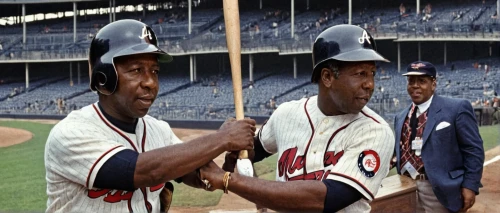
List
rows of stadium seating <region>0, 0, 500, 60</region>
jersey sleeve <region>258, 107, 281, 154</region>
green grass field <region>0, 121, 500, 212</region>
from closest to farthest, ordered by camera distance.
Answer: jersey sleeve <region>258, 107, 281, 154</region>, green grass field <region>0, 121, 500, 212</region>, rows of stadium seating <region>0, 0, 500, 60</region>

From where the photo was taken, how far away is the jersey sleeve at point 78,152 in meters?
1.96

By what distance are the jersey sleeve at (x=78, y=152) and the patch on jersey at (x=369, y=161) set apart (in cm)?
95

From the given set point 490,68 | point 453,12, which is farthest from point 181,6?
point 490,68

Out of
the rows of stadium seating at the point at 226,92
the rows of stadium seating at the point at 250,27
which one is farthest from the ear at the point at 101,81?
the rows of stadium seating at the point at 250,27

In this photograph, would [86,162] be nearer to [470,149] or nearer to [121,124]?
[121,124]

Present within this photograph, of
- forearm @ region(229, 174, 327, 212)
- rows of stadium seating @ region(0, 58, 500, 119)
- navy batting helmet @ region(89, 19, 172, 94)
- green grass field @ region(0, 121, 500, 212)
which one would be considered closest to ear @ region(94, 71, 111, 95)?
navy batting helmet @ region(89, 19, 172, 94)

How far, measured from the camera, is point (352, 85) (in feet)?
7.44

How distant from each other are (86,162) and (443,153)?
291 centimetres

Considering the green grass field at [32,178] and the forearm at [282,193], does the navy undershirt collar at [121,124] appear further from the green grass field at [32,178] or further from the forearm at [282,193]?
the green grass field at [32,178]

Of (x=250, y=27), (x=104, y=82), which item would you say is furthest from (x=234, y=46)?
(x=250, y=27)

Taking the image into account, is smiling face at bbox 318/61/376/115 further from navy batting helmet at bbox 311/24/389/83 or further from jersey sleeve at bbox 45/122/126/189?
jersey sleeve at bbox 45/122/126/189

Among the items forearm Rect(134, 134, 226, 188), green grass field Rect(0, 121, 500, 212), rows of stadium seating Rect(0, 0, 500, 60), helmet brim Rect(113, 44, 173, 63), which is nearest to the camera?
forearm Rect(134, 134, 226, 188)

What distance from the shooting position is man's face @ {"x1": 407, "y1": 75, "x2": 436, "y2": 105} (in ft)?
14.0

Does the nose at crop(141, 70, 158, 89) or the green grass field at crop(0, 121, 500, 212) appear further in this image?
the green grass field at crop(0, 121, 500, 212)
